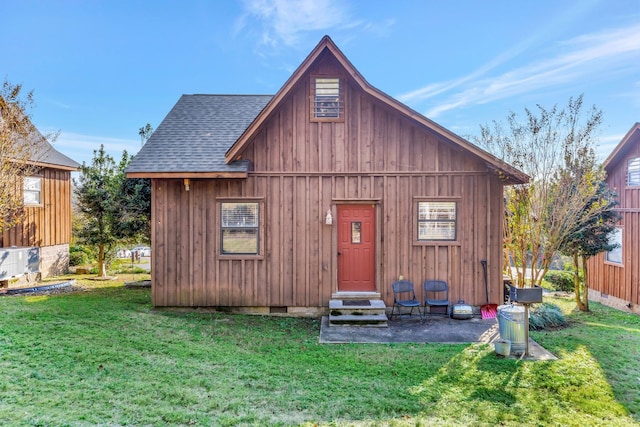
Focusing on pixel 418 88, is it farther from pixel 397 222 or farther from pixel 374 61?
pixel 397 222

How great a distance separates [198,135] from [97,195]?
6.39 metres

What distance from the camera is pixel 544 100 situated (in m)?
8.18

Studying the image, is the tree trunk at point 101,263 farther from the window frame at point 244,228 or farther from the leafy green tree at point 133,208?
the window frame at point 244,228

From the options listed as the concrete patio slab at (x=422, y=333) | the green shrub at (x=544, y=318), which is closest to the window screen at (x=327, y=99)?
the concrete patio slab at (x=422, y=333)

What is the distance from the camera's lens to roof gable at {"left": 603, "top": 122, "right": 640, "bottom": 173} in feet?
36.8

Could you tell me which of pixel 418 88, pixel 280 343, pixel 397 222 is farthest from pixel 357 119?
pixel 418 88

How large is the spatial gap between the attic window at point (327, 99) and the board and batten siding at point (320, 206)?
18 cm

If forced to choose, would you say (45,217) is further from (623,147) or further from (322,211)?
(623,147)

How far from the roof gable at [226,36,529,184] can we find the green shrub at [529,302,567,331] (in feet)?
9.83

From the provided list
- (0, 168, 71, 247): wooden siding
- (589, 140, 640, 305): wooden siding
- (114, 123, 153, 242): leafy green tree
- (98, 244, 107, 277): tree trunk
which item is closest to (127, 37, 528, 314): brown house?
(114, 123, 153, 242): leafy green tree

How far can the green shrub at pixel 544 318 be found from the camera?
744 centimetres

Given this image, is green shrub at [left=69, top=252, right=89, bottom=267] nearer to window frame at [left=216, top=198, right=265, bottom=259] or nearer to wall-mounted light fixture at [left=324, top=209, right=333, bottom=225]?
window frame at [left=216, top=198, right=265, bottom=259]

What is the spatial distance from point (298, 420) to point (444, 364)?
2.70 meters

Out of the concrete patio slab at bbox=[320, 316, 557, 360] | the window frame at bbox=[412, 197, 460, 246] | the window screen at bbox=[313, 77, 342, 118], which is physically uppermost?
the window screen at bbox=[313, 77, 342, 118]
